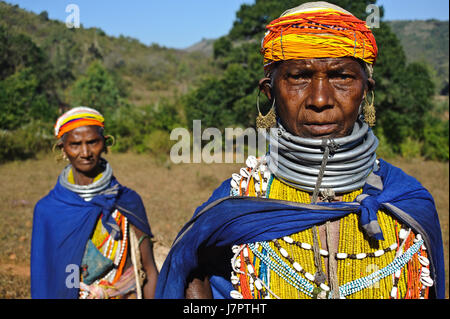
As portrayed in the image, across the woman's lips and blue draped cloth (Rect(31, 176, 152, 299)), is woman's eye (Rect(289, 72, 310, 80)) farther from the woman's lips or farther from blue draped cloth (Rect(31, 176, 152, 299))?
blue draped cloth (Rect(31, 176, 152, 299))

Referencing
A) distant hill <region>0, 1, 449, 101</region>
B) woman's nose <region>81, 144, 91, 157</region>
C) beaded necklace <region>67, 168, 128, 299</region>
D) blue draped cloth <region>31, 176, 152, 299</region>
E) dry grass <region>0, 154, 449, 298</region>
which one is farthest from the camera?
distant hill <region>0, 1, 449, 101</region>

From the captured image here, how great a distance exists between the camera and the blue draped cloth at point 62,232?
329 centimetres

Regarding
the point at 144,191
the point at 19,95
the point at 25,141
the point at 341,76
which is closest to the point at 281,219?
the point at 341,76

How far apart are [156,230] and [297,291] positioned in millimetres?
6546

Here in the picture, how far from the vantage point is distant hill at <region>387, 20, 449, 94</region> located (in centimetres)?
7031

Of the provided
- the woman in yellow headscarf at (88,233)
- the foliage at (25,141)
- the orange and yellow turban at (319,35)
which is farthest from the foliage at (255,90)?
the orange and yellow turban at (319,35)

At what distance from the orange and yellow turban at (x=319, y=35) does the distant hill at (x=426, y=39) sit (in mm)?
72180

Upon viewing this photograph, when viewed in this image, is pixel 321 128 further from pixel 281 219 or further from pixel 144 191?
pixel 144 191

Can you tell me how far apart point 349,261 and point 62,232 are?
2.68 m

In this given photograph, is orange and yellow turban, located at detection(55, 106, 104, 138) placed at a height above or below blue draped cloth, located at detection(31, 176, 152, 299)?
above

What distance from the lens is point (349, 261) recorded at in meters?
1.58

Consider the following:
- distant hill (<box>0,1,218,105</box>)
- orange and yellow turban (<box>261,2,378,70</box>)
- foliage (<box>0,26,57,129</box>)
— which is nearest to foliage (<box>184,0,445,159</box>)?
foliage (<box>0,26,57,129</box>)

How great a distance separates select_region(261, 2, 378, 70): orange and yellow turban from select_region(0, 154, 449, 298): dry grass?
15.7ft
